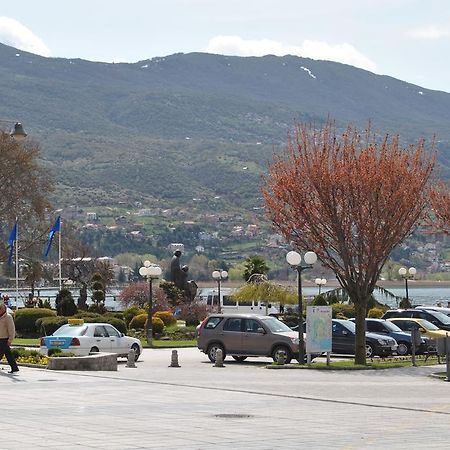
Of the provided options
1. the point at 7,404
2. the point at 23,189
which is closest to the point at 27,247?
the point at 23,189

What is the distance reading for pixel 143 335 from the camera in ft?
160

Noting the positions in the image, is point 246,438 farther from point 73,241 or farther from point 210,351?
point 73,241

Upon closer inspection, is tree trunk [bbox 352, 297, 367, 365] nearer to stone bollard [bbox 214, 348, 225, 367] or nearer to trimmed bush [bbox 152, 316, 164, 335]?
stone bollard [bbox 214, 348, 225, 367]

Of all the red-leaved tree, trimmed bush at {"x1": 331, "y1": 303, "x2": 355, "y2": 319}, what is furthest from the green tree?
the red-leaved tree

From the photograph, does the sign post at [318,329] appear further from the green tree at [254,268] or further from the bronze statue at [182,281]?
the green tree at [254,268]

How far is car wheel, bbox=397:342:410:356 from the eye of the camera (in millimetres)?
38562

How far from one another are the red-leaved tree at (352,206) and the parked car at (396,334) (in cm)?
642

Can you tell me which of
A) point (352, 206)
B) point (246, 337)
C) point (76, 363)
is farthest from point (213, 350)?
point (76, 363)

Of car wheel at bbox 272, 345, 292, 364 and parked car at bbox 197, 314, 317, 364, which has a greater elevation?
parked car at bbox 197, 314, 317, 364

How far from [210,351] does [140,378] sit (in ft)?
28.0

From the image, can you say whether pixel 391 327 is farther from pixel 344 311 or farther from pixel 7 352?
pixel 344 311

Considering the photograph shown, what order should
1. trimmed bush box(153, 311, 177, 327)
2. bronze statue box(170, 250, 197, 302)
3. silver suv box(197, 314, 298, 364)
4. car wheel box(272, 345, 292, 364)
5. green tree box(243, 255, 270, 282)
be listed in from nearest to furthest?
car wheel box(272, 345, 292, 364) → silver suv box(197, 314, 298, 364) → trimmed bush box(153, 311, 177, 327) → bronze statue box(170, 250, 197, 302) → green tree box(243, 255, 270, 282)

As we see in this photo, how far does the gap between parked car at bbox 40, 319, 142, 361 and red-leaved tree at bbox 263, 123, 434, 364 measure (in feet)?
Result: 19.1

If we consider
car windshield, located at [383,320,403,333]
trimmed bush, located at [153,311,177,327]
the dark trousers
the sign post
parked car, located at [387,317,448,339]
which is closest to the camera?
the dark trousers
